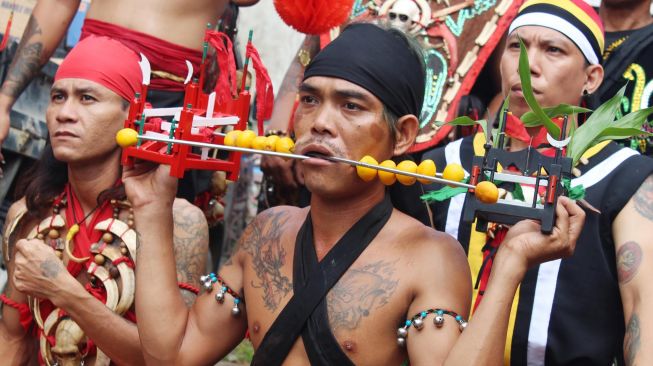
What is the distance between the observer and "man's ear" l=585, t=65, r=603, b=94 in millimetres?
4391

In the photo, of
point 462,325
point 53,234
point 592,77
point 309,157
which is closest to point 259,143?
point 309,157

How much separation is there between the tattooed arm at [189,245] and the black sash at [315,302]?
1039 millimetres

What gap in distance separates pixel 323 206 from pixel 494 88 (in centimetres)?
267

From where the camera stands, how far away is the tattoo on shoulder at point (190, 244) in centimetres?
466

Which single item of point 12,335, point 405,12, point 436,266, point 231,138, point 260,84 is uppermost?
point 405,12

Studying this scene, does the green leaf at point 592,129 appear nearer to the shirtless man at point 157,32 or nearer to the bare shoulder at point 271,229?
the bare shoulder at point 271,229

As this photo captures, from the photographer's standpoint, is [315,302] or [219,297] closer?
[315,302]

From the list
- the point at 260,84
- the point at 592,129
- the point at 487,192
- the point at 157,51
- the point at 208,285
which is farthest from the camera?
the point at 157,51

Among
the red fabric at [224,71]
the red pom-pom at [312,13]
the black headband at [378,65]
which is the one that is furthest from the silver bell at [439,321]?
the red pom-pom at [312,13]

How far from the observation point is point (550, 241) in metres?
3.21

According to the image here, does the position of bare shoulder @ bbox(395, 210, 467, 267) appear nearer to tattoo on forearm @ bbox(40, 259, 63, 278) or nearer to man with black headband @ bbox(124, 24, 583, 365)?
man with black headband @ bbox(124, 24, 583, 365)

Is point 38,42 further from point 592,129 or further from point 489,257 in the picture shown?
point 592,129

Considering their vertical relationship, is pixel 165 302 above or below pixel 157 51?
below

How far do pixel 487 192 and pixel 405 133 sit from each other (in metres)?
0.67
